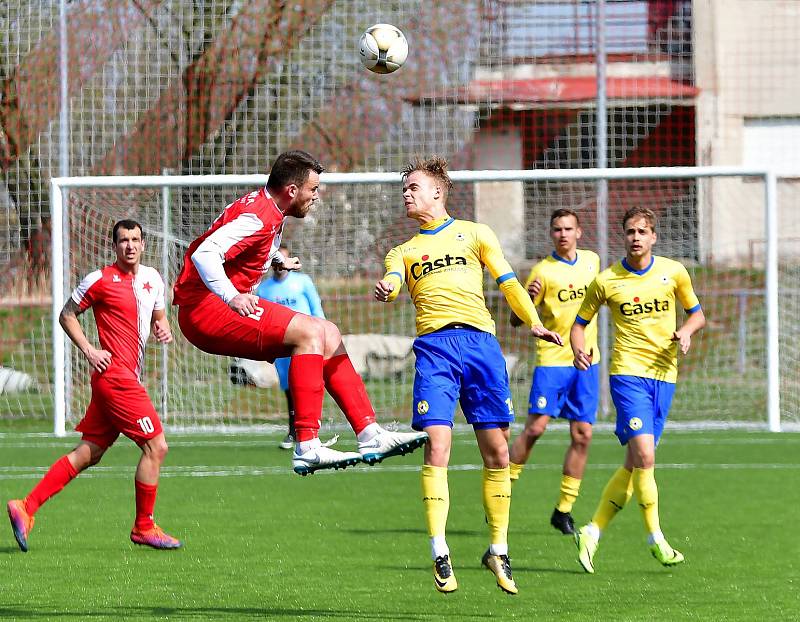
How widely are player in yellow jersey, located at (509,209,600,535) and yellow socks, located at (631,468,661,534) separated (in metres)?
1.59

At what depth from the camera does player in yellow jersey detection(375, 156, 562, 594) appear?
6.98 m

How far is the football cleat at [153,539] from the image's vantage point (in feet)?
27.9

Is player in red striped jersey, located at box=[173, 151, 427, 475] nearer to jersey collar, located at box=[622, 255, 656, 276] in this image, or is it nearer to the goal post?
jersey collar, located at box=[622, 255, 656, 276]

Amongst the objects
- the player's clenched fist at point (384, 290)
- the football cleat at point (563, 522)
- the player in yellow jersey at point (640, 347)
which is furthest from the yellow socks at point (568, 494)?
the player's clenched fist at point (384, 290)

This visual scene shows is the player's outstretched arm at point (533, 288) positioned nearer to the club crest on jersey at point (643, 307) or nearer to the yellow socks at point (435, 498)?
the club crest on jersey at point (643, 307)

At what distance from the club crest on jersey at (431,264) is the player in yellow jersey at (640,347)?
146cm

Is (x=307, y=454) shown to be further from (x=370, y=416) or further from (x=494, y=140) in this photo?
(x=494, y=140)

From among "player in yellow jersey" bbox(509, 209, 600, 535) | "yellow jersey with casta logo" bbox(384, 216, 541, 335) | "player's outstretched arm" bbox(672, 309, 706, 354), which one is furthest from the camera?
"player in yellow jersey" bbox(509, 209, 600, 535)

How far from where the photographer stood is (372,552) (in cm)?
838

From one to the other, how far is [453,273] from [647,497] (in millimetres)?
1864

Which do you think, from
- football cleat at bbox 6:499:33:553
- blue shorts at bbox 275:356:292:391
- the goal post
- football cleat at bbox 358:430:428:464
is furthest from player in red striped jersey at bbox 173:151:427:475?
the goal post

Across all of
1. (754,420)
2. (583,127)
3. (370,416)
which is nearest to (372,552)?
(370,416)

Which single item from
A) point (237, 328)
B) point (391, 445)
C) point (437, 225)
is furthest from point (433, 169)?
point (391, 445)

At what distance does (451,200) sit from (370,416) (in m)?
11.3
